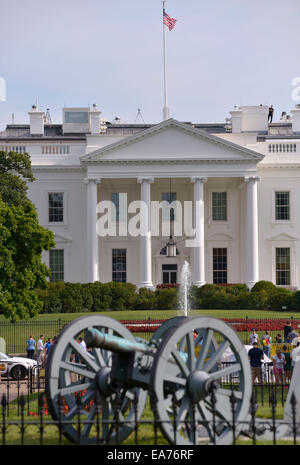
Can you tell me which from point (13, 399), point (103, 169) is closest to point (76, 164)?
point (103, 169)

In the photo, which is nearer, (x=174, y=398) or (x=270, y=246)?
(x=174, y=398)

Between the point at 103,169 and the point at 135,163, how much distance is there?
84.3 inches

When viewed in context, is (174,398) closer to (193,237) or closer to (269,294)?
(269,294)

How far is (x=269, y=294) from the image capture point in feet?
143

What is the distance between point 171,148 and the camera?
49750 mm

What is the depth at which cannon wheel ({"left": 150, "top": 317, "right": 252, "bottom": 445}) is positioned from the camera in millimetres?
8477

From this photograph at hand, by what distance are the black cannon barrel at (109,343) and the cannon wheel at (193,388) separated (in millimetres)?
432

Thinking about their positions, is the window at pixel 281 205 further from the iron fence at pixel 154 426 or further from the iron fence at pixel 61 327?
the iron fence at pixel 154 426

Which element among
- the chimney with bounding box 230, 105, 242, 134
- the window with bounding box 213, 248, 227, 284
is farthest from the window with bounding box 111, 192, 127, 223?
the chimney with bounding box 230, 105, 242, 134

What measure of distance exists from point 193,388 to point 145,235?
4066cm

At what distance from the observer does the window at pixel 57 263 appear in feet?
174

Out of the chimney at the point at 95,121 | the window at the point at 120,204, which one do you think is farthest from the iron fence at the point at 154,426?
the chimney at the point at 95,121

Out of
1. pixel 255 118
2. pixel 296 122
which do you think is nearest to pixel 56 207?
pixel 255 118

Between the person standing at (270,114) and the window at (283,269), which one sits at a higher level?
the person standing at (270,114)
